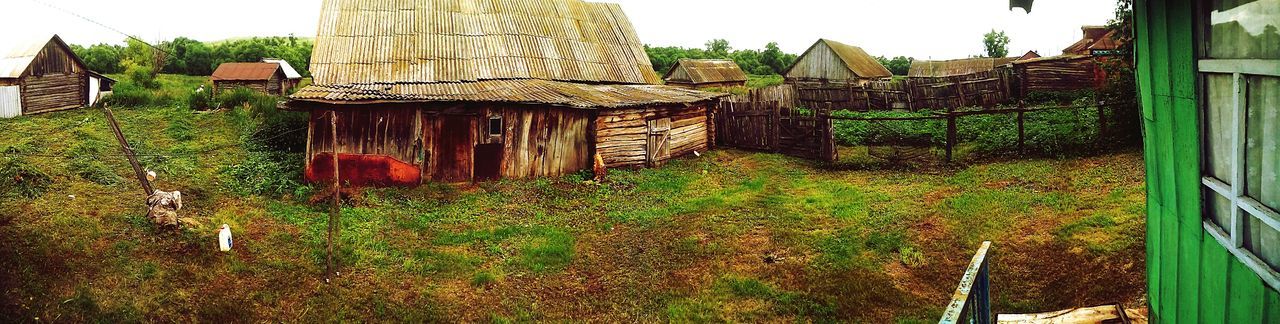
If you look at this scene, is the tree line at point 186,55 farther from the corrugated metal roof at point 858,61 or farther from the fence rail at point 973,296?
the fence rail at point 973,296

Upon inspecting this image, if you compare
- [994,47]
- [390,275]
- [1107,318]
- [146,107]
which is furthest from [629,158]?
[994,47]

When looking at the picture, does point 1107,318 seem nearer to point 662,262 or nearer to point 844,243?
point 844,243

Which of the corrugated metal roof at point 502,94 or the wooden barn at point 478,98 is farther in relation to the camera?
the wooden barn at point 478,98

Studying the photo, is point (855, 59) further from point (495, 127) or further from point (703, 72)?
point (495, 127)

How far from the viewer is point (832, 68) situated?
1631 inches

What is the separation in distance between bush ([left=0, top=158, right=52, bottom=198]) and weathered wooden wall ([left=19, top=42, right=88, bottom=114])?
1628 cm

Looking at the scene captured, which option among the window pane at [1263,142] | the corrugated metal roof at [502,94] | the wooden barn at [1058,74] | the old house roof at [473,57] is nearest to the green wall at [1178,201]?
the window pane at [1263,142]

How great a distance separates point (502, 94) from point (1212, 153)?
14403 mm

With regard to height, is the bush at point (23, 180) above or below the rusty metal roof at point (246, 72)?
below

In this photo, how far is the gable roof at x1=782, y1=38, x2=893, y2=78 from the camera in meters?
40.7

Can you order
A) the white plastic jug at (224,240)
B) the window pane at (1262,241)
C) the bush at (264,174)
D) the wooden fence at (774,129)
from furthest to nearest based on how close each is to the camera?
the wooden fence at (774,129), the bush at (264,174), the white plastic jug at (224,240), the window pane at (1262,241)

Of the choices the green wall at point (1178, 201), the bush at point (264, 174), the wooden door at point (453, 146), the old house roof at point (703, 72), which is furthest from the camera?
the old house roof at point (703, 72)

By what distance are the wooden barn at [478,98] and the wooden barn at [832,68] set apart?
65.1ft

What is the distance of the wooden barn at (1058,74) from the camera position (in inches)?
1019
